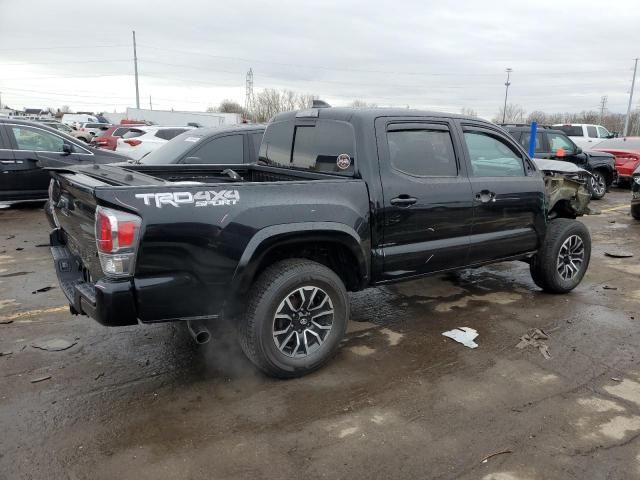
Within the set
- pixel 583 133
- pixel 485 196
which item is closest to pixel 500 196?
pixel 485 196

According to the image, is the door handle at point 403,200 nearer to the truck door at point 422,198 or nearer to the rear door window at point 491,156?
the truck door at point 422,198

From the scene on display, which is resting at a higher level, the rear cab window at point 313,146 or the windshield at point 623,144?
the rear cab window at point 313,146

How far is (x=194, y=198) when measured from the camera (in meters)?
3.13

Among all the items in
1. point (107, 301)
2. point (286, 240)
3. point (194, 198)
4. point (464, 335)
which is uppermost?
point (194, 198)

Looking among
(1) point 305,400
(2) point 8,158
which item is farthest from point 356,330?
(2) point 8,158

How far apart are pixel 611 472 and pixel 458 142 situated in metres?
2.77

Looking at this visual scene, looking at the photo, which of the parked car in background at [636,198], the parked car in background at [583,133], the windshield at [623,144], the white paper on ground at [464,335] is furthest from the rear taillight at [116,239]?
the parked car in background at [583,133]

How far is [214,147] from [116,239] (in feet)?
14.9

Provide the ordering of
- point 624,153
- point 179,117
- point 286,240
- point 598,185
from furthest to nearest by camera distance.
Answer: point 179,117, point 624,153, point 598,185, point 286,240

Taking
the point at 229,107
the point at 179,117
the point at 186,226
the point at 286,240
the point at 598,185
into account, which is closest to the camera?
the point at 186,226

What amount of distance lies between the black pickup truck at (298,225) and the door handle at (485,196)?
2 cm

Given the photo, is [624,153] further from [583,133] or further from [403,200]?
[403,200]

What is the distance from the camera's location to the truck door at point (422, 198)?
4.04 metres

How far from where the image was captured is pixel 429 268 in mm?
4383
